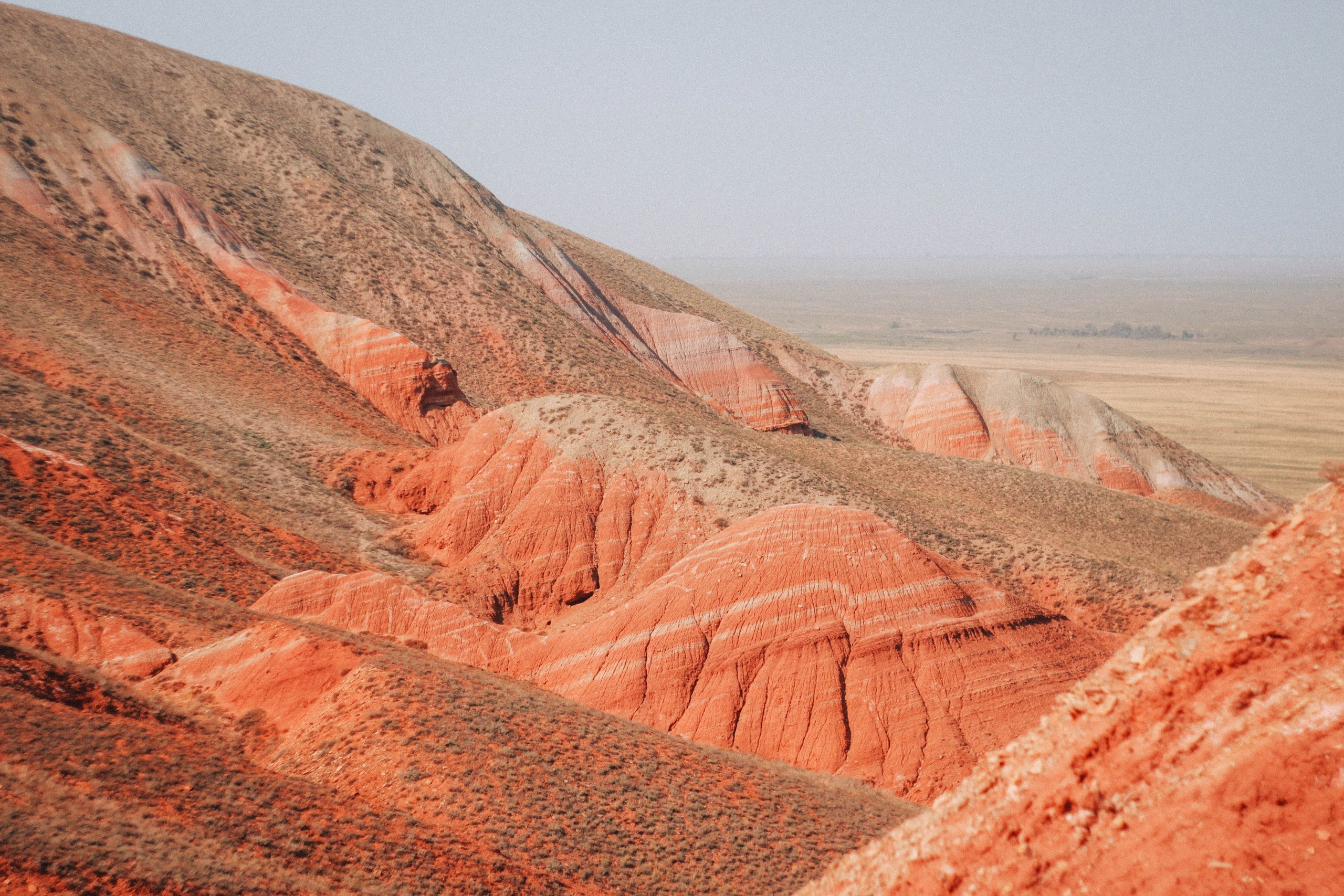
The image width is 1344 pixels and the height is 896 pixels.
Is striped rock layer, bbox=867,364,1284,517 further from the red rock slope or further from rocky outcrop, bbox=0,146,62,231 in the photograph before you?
rocky outcrop, bbox=0,146,62,231

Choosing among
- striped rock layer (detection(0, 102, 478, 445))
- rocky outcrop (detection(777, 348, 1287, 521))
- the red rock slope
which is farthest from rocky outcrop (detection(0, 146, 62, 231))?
the red rock slope

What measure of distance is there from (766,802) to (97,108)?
5401 centimetres

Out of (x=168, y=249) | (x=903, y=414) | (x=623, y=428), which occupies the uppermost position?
(x=168, y=249)

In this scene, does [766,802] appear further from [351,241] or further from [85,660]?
[351,241]

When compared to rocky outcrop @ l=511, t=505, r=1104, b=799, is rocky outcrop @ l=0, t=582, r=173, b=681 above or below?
above

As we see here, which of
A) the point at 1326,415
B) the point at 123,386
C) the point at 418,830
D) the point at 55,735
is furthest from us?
the point at 1326,415

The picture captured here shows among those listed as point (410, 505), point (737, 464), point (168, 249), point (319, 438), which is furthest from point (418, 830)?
point (168, 249)

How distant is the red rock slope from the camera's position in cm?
651

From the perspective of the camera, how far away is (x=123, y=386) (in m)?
32.4

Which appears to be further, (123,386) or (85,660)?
(123,386)

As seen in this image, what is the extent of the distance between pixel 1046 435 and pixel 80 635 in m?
54.9

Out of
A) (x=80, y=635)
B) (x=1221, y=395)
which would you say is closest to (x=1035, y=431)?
→ (x=80, y=635)

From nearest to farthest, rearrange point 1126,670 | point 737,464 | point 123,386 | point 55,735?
point 1126,670 < point 55,735 < point 737,464 < point 123,386

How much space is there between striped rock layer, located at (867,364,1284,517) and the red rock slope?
48.1 metres
